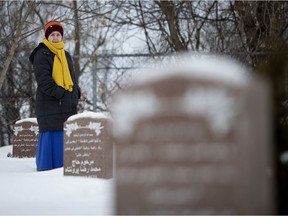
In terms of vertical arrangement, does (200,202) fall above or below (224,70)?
below

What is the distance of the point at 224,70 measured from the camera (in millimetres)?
2320

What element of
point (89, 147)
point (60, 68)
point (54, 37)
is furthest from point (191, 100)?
point (54, 37)

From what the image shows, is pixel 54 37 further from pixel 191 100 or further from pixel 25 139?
pixel 191 100

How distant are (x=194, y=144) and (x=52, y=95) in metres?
3.68

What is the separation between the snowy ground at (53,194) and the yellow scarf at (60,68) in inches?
38.2

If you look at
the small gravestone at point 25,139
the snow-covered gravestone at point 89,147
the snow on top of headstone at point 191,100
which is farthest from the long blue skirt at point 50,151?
the snow on top of headstone at point 191,100

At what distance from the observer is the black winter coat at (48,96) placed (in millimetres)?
5758

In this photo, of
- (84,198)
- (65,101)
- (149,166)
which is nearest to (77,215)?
(84,198)

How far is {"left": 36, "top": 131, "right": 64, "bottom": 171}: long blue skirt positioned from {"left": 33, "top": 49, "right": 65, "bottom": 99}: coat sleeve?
395 millimetres

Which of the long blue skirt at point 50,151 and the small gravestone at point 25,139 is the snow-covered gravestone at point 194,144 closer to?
the long blue skirt at point 50,151

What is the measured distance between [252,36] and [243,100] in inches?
318

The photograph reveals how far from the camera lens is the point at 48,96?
19.3 feet

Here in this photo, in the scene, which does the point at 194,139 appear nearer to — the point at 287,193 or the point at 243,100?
the point at 243,100

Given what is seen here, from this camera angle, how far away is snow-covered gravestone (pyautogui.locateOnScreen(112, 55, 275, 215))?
2186mm
